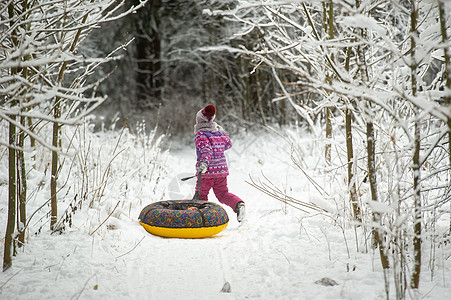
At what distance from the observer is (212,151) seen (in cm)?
474

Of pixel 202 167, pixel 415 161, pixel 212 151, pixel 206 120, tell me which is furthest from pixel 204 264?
pixel 206 120

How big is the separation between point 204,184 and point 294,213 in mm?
1305

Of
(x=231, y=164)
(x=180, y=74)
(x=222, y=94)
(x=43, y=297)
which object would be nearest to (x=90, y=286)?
(x=43, y=297)

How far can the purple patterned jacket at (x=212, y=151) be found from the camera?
464 centimetres

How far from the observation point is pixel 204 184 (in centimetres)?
482

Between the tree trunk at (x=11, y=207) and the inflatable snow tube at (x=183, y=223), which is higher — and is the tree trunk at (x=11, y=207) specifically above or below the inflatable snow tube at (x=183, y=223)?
above

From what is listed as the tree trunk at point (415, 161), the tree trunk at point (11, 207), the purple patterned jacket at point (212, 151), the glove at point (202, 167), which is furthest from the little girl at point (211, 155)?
the tree trunk at point (415, 161)

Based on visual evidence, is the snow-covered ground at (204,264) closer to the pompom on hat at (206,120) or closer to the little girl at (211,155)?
the little girl at (211,155)

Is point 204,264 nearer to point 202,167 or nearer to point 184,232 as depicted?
point 184,232

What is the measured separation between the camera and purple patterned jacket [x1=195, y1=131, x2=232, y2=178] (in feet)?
15.2

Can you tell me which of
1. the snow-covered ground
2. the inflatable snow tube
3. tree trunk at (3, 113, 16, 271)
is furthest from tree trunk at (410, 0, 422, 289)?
tree trunk at (3, 113, 16, 271)

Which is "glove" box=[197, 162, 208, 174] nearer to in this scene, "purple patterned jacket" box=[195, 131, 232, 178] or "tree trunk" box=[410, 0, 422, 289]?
"purple patterned jacket" box=[195, 131, 232, 178]

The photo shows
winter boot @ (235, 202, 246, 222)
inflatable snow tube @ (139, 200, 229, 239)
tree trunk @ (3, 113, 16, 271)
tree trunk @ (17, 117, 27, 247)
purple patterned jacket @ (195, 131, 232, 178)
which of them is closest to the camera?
tree trunk @ (3, 113, 16, 271)

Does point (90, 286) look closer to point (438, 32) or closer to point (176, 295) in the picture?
point (176, 295)
